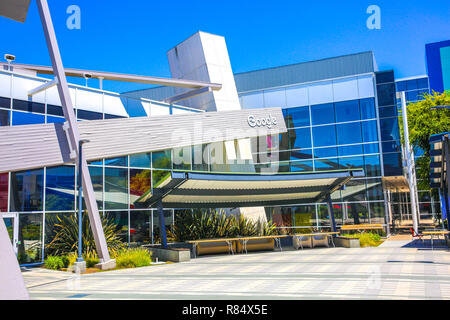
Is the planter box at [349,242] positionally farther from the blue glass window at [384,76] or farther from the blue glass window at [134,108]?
the blue glass window at [384,76]

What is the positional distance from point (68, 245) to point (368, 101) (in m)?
21.9

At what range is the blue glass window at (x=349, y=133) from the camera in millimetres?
28688

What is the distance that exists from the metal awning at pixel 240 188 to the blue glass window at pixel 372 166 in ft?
25.1

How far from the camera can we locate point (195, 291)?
9016mm

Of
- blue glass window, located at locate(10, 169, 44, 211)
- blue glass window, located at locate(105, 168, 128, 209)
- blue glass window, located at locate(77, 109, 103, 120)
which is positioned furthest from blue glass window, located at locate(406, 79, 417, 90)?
blue glass window, located at locate(10, 169, 44, 211)

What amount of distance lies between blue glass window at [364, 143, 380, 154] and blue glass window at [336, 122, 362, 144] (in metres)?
0.60

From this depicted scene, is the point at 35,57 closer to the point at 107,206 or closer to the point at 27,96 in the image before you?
the point at 27,96

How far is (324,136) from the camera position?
29609 millimetres

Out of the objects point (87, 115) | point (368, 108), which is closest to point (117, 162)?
point (87, 115)

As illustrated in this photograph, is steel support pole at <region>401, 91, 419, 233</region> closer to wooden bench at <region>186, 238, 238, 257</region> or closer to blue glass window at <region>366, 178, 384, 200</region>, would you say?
blue glass window at <region>366, 178, 384, 200</region>

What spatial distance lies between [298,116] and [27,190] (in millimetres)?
19808

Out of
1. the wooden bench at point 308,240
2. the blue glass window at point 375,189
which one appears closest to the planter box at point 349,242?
the wooden bench at point 308,240

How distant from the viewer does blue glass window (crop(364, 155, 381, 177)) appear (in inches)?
1107

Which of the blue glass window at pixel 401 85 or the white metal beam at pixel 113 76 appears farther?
the blue glass window at pixel 401 85
